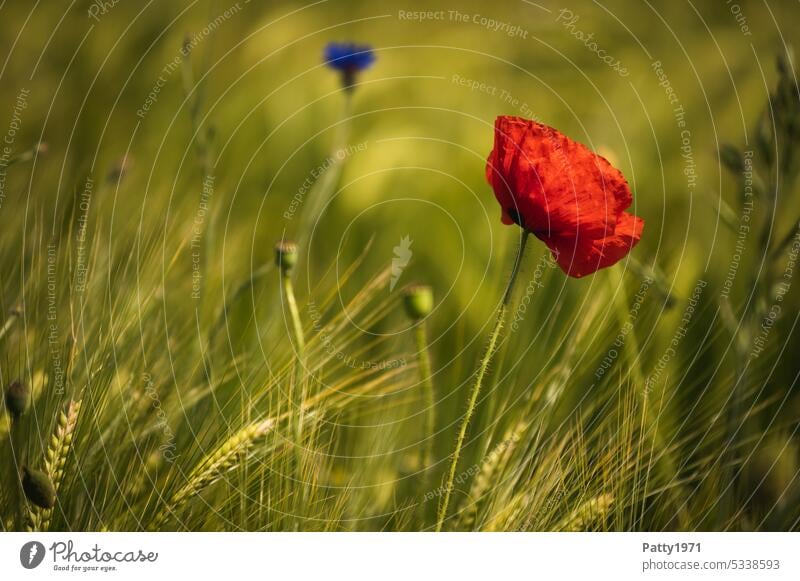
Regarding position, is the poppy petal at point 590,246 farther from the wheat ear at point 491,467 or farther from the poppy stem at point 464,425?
the wheat ear at point 491,467

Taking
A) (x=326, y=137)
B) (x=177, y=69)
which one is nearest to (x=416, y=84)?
(x=326, y=137)

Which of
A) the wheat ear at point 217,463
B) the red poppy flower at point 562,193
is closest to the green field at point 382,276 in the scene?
the wheat ear at point 217,463

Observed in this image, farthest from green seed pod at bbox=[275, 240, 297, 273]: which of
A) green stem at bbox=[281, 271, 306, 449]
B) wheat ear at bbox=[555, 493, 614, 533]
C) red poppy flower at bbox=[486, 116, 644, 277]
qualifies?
wheat ear at bbox=[555, 493, 614, 533]

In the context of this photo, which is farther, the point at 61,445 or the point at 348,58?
the point at 348,58

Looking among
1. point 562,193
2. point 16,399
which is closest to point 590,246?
point 562,193
